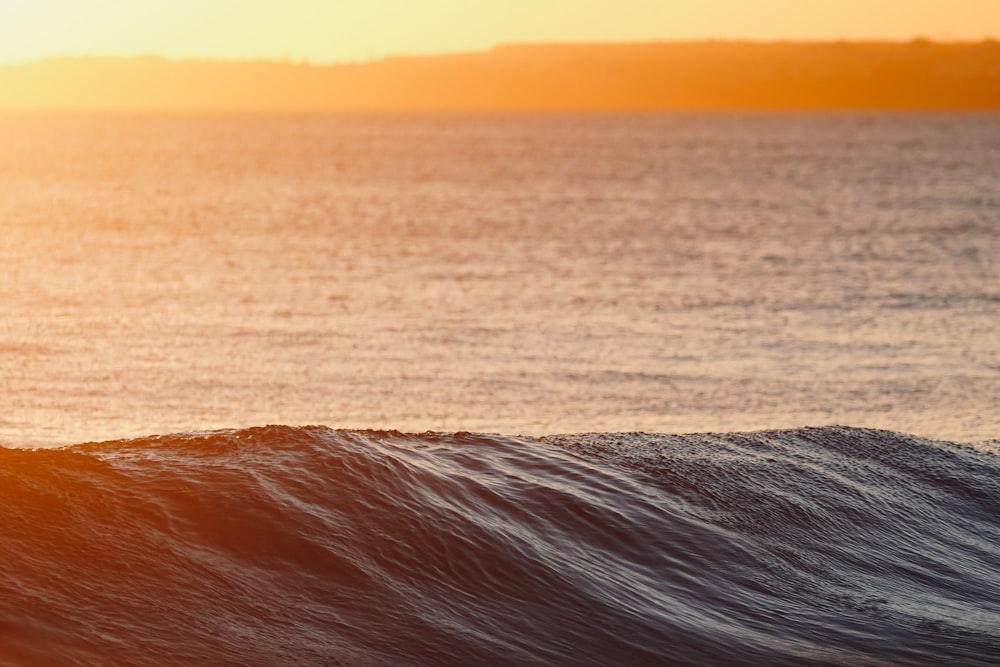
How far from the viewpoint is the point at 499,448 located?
13.7m

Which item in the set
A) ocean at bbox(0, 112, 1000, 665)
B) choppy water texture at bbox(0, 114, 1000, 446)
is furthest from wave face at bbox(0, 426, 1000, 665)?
choppy water texture at bbox(0, 114, 1000, 446)

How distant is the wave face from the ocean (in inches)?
1.3

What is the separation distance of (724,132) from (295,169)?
91.3m

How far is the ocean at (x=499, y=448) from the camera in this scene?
9586 mm

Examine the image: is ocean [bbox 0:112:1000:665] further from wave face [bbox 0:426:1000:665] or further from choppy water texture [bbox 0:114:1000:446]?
choppy water texture [bbox 0:114:1000:446]

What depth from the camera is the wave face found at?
29.8ft

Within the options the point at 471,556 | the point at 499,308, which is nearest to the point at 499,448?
the point at 471,556

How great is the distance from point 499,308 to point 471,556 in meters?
21.1

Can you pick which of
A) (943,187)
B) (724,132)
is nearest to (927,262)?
(943,187)

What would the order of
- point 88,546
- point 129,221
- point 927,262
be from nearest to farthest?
point 88,546, point 927,262, point 129,221

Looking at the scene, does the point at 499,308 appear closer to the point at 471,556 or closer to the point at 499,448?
the point at 499,448

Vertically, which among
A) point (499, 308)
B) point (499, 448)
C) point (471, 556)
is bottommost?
point (499, 308)

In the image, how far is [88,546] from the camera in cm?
970

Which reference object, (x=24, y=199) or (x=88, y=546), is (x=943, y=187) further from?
(x=88, y=546)
